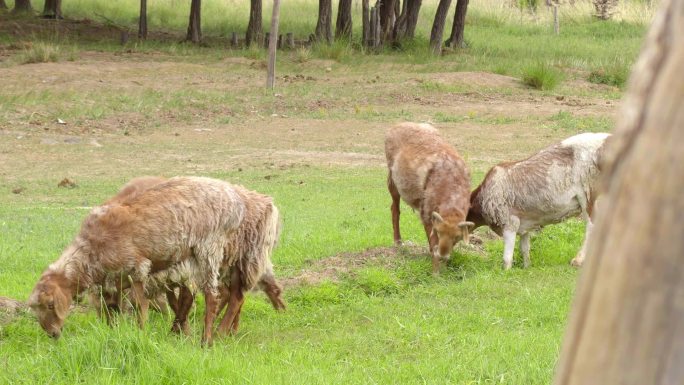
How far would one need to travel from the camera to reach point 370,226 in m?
13.5

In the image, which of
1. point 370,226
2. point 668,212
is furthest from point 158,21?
point 668,212

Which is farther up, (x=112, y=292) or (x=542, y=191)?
(x=542, y=191)

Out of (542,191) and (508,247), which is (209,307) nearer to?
(508,247)

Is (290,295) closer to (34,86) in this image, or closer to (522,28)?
(34,86)

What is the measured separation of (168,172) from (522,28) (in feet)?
100

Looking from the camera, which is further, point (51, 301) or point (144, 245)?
point (144, 245)

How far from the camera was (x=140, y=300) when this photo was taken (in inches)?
312

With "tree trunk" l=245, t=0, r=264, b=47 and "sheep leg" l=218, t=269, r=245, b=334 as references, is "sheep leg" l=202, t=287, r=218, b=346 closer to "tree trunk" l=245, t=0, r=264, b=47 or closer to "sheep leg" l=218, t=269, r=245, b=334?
"sheep leg" l=218, t=269, r=245, b=334

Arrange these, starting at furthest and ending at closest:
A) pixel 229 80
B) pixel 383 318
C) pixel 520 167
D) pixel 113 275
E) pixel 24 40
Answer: pixel 24 40 < pixel 229 80 < pixel 520 167 < pixel 383 318 < pixel 113 275

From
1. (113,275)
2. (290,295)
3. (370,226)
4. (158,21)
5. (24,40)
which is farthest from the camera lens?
(158,21)

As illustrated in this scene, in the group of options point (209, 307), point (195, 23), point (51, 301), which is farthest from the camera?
point (195, 23)

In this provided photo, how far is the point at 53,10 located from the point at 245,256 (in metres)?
34.7

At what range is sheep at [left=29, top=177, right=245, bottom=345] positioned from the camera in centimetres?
784

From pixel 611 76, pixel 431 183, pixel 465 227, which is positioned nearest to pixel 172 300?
pixel 465 227
